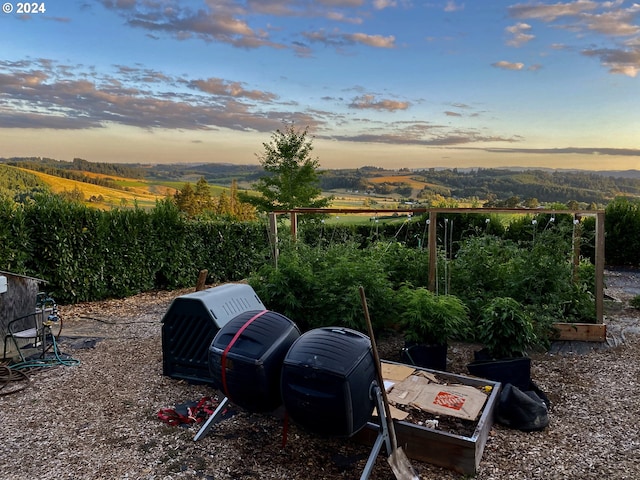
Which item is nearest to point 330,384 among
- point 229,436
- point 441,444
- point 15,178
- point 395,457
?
point 395,457

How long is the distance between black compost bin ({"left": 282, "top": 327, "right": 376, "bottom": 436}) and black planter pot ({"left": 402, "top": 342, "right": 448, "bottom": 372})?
5.95 feet

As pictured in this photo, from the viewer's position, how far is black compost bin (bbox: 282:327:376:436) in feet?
7.73

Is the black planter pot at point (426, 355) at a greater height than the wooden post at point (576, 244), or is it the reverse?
the wooden post at point (576, 244)

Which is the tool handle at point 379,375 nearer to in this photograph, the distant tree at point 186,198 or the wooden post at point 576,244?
the wooden post at point 576,244

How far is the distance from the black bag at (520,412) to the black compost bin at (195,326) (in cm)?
221

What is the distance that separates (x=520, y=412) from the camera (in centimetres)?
336

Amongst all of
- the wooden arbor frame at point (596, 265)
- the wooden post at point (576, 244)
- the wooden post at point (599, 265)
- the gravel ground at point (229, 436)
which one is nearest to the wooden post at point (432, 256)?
the wooden arbor frame at point (596, 265)

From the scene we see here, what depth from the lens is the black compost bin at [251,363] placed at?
8.64 ft

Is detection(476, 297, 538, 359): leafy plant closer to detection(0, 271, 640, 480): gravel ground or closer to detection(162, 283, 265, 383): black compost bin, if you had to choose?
detection(0, 271, 640, 480): gravel ground

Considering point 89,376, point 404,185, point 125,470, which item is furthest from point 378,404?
point 404,185

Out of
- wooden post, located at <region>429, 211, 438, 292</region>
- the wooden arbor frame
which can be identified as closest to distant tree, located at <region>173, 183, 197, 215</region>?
the wooden arbor frame

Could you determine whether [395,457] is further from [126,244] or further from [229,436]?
[126,244]

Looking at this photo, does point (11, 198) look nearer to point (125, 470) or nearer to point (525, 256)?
point (125, 470)

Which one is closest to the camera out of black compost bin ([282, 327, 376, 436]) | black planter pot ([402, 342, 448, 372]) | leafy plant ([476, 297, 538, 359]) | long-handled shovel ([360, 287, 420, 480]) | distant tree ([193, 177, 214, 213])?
black compost bin ([282, 327, 376, 436])
